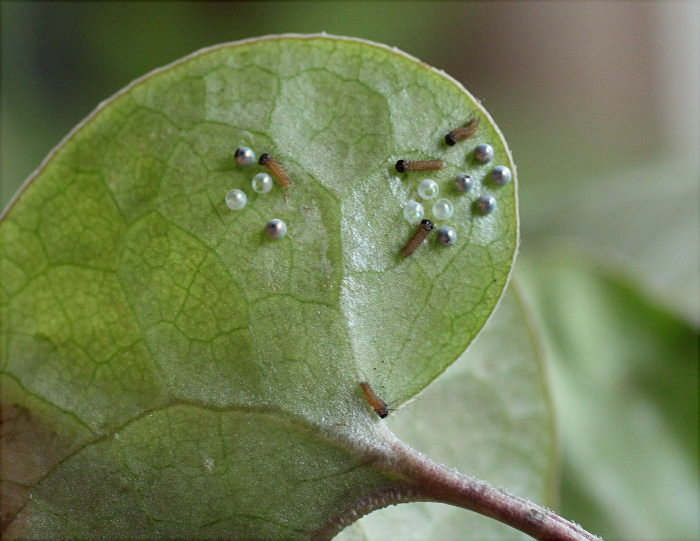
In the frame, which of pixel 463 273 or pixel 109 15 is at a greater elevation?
pixel 109 15

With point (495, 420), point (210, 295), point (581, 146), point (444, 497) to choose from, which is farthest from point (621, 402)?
point (581, 146)

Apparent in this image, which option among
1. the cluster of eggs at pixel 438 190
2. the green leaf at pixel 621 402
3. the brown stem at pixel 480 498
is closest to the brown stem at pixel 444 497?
the brown stem at pixel 480 498

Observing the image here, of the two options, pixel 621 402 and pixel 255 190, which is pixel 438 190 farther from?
pixel 621 402

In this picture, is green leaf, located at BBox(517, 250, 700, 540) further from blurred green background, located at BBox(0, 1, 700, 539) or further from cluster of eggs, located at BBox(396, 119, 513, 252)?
cluster of eggs, located at BBox(396, 119, 513, 252)

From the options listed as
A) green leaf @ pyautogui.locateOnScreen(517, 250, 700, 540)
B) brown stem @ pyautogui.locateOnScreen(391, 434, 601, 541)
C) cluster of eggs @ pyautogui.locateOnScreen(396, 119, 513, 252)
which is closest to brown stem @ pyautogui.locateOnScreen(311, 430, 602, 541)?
brown stem @ pyautogui.locateOnScreen(391, 434, 601, 541)

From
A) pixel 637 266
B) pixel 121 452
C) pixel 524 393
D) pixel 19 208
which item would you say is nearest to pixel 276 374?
pixel 121 452

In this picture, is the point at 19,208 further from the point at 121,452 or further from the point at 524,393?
the point at 524,393

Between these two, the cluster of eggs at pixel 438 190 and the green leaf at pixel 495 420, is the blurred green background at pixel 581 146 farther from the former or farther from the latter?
the cluster of eggs at pixel 438 190
